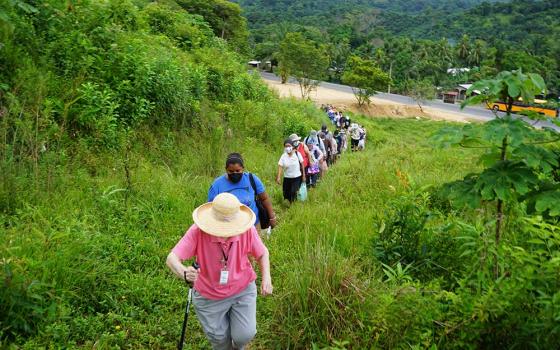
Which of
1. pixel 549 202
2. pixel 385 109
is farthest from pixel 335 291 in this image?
pixel 385 109

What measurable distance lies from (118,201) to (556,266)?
4.60 meters

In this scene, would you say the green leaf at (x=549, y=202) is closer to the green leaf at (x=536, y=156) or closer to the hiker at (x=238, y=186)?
the green leaf at (x=536, y=156)

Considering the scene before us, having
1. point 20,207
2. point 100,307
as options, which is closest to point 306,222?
point 100,307

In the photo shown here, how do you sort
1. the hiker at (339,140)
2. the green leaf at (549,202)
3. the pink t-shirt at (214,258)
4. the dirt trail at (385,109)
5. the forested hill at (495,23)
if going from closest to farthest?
the green leaf at (549,202) < the pink t-shirt at (214,258) < the hiker at (339,140) < the dirt trail at (385,109) < the forested hill at (495,23)

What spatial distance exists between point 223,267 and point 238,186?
4.35 feet

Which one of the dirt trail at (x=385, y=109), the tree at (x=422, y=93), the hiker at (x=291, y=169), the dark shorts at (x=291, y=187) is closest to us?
the hiker at (x=291, y=169)

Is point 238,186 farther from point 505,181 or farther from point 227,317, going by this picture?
point 505,181

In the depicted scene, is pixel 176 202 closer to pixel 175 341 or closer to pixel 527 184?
pixel 175 341

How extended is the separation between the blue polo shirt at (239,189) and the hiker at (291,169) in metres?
2.64

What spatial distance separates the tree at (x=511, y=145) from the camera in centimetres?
272

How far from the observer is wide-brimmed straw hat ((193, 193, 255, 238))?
10.0 ft

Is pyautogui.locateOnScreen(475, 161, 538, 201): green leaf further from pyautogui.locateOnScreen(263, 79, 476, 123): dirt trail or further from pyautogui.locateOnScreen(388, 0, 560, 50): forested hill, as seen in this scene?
pyautogui.locateOnScreen(388, 0, 560, 50): forested hill

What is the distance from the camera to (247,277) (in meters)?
3.32

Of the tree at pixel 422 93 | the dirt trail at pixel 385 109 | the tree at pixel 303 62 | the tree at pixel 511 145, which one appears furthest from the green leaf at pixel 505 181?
the tree at pixel 422 93
